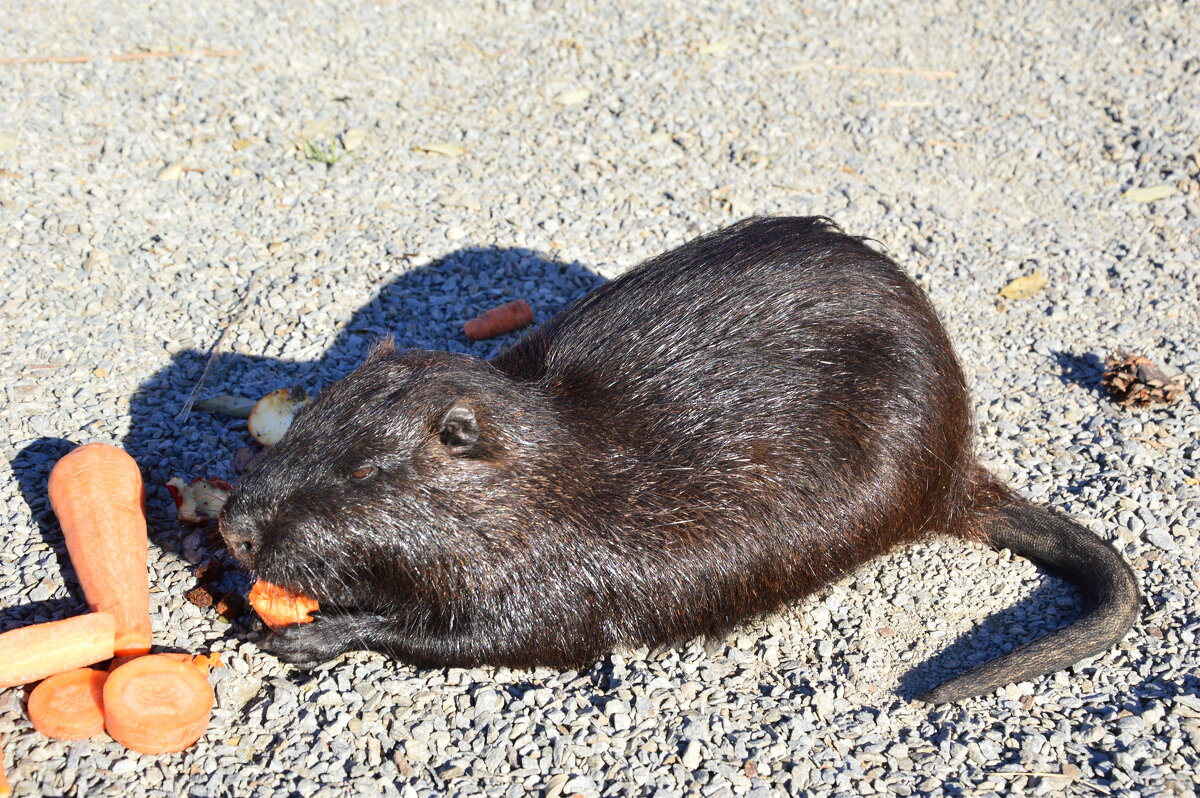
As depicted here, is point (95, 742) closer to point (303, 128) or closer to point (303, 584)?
point (303, 584)

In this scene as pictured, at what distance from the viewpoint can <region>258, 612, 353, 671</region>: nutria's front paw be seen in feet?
13.2

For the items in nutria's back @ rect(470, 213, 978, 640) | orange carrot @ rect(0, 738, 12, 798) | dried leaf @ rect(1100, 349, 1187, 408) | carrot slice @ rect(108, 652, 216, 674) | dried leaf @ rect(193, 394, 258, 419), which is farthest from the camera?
dried leaf @ rect(1100, 349, 1187, 408)

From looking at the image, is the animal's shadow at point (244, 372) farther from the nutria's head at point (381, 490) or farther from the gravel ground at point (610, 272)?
the nutria's head at point (381, 490)

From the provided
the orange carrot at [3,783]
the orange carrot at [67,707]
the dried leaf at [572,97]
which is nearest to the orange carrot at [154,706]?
the orange carrot at [67,707]

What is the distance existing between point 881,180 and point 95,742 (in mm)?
5770

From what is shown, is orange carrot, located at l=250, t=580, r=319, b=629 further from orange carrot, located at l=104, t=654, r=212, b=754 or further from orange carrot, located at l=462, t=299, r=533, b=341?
orange carrot, located at l=462, t=299, r=533, b=341

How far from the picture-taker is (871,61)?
8422 mm

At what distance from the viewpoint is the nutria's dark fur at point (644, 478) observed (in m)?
3.91

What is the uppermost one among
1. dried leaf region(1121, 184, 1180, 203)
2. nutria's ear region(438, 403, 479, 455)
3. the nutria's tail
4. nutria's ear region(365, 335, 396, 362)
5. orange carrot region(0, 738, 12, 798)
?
nutria's ear region(365, 335, 396, 362)

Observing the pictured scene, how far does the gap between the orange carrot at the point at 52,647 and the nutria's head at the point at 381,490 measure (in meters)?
0.52

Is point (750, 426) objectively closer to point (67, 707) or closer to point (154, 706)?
point (154, 706)

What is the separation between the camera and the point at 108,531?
4.03 meters

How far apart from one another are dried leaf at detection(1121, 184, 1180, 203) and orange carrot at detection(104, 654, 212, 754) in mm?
6509

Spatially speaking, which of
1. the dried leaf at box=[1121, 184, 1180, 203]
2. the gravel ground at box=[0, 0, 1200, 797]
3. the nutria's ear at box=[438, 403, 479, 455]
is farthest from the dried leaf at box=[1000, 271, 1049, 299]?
the nutria's ear at box=[438, 403, 479, 455]
